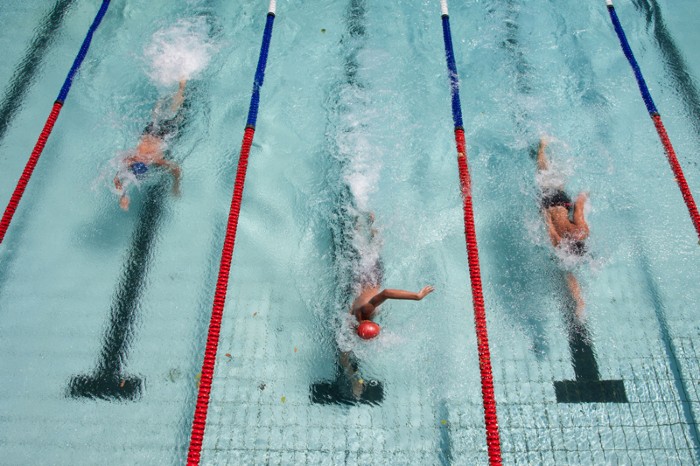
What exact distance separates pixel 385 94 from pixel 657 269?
10.7 feet

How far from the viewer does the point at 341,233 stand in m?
4.62

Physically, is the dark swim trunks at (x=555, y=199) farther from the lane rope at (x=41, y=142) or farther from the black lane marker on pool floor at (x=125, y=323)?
the lane rope at (x=41, y=142)

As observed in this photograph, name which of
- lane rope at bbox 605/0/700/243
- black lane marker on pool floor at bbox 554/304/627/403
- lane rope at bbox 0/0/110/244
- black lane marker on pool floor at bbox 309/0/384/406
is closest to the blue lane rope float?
lane rope at bbox 0/0/110/244

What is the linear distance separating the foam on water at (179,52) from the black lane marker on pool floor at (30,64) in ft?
4.03

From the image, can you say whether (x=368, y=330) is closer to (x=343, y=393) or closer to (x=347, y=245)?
(x=343, y=393)

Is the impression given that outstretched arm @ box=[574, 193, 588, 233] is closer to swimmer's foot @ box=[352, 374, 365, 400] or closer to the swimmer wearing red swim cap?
the swimmer wearing red swim cap

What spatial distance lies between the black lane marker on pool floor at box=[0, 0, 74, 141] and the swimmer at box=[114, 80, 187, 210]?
1418 mm

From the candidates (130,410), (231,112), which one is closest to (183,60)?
(231,112)

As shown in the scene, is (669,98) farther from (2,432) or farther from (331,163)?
(2,432)

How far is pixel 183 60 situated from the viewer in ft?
19.3

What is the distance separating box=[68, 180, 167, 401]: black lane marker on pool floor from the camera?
3801mm

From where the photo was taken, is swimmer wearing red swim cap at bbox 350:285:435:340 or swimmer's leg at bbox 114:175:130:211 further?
swimmer's leg at bbox 114:175:130:211

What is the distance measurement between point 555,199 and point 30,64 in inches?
234

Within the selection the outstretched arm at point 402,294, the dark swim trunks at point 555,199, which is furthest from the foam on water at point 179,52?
the dark swim trunks at point 555,199
